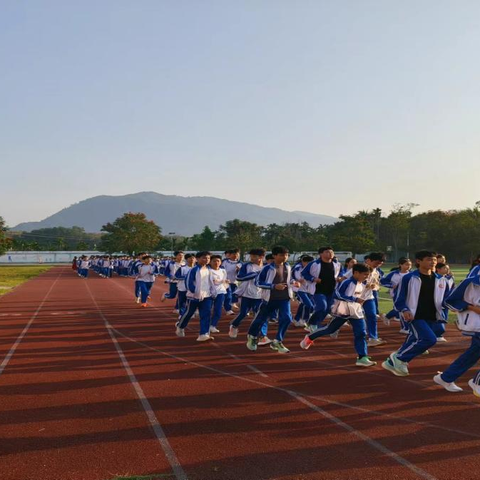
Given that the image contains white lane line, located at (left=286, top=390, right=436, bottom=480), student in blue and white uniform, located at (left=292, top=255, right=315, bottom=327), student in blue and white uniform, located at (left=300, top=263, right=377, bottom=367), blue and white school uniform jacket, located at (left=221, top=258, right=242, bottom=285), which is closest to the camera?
white lane line, located at (left=286, top=390, right=436, bottom=480)

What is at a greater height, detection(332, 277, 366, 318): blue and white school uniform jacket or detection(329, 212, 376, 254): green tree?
detection(329, 212, 376, 254): green tree

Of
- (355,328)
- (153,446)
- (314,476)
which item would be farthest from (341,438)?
(355,328)

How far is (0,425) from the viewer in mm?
5062

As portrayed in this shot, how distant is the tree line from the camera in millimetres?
62594

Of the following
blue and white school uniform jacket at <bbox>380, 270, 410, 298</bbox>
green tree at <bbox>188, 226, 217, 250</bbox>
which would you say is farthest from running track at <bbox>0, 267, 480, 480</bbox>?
green tree at <bbox>188, 226, 217, 250</bbox>

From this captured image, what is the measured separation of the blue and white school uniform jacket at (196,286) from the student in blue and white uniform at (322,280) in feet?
6.81

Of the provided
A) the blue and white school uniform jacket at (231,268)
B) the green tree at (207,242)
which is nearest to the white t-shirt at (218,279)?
the blue and white school uniform jacket at (231,268)

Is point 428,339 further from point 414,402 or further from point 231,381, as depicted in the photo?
point 231,381

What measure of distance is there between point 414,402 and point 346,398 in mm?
778

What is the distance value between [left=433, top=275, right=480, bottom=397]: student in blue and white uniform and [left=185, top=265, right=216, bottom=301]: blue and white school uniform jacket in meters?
4.76

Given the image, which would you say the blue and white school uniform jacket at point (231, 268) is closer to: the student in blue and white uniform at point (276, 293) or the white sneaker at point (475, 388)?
the student in blue and white uniform at point (276, 293)

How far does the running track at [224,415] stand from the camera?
4117 mm

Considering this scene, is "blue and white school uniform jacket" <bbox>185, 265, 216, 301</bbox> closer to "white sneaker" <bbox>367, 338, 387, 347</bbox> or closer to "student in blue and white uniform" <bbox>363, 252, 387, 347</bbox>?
"student in blue and white uniform" <bbox>363, 252, 387, 347</bbox>

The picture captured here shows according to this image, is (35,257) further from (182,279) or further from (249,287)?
(249,287)
